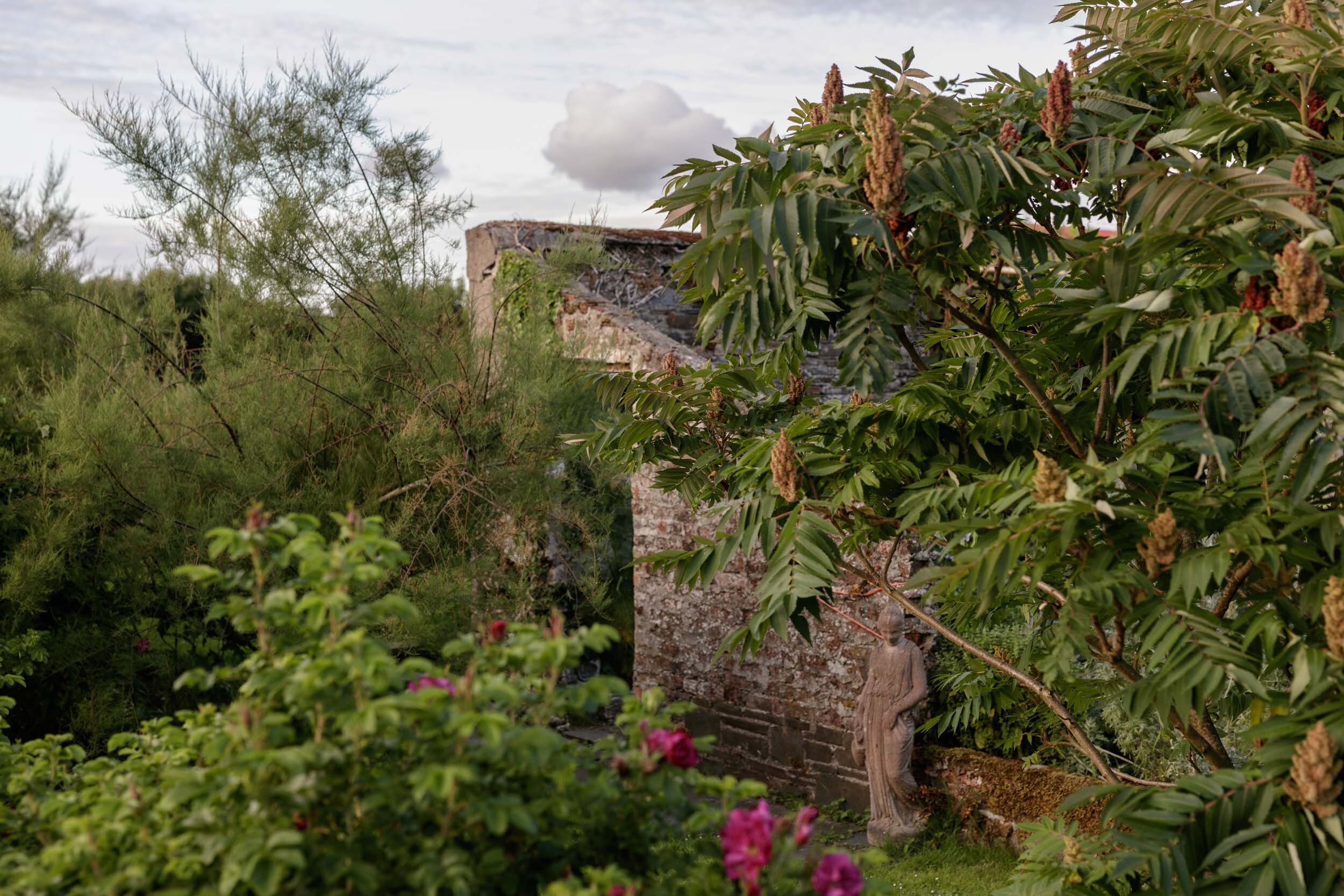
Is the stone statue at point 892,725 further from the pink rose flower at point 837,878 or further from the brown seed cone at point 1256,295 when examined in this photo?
the pink rose flower at point 837,878

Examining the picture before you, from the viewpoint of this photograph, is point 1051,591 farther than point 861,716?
No

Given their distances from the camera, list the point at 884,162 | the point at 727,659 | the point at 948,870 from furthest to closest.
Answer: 1. the point at 727,659
2. the point at 948,870
3. the point at 884,162

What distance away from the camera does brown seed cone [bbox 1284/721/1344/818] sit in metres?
2.76

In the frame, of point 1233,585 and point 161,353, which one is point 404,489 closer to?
point 161,353

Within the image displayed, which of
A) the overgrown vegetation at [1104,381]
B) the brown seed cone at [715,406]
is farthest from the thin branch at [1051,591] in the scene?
the brown seed cone at [715,406]

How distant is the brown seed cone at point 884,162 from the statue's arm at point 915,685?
5.13 m

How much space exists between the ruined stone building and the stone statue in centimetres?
48

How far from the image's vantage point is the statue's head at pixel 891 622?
24.6 ft

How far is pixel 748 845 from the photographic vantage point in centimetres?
215

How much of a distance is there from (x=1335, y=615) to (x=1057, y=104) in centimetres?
175

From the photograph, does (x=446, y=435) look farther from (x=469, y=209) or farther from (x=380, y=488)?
(x=469, y=209)

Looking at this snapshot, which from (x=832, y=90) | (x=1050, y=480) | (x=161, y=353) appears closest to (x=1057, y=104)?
(x=832, y=90)

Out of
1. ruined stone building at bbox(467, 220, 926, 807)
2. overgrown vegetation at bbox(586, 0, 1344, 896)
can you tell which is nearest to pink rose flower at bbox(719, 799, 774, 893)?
overgrown vegetation at bbox(586, 0, 1344, 896)

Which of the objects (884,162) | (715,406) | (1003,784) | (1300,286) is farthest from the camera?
(1003,784)
